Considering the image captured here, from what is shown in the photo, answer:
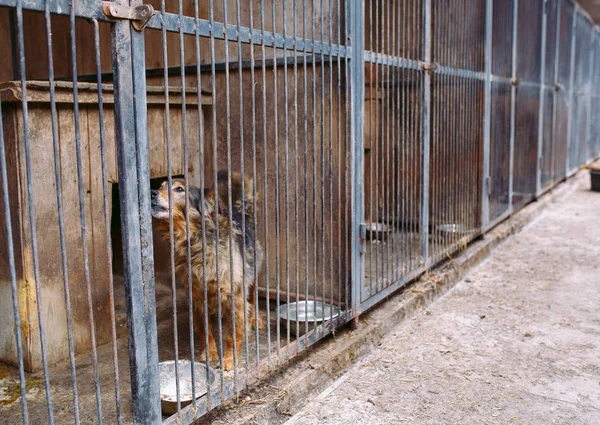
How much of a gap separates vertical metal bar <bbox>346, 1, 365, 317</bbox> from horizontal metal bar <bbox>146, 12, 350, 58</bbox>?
0.81ft

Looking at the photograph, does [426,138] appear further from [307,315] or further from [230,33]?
[230,33]

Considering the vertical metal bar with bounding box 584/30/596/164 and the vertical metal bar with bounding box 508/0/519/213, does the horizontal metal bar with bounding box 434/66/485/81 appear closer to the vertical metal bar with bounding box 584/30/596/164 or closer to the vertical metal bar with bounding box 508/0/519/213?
the vertical metal bar with bounding box 508/0/519/213

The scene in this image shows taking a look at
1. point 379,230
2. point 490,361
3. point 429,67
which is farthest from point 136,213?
point 379,230

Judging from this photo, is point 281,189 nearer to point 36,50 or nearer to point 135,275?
point 135,275

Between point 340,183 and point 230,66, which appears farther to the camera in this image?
point 230,66

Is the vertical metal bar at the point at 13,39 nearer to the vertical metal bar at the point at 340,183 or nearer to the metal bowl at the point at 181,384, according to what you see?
the vertical metal bar at the point at 340,183

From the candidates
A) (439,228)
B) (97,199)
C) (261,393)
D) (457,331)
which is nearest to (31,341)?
(97,199)

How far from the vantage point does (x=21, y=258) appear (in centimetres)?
349

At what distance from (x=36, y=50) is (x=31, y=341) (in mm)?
3877

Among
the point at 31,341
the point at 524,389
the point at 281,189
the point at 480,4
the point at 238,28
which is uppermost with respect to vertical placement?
the point at 480,4

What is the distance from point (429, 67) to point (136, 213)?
11.6 feet

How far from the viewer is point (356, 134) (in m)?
4.02

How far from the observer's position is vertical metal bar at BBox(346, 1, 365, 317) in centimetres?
390

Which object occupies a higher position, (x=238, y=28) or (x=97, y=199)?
(x=238, y=28)
